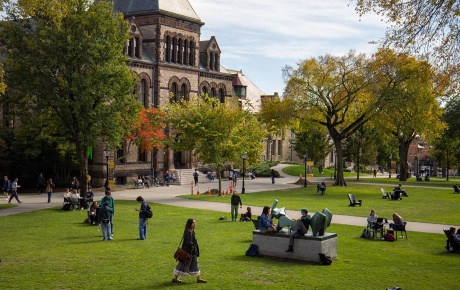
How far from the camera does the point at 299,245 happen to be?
19062 millimetres

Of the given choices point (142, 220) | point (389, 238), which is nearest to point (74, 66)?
point (142, 220)

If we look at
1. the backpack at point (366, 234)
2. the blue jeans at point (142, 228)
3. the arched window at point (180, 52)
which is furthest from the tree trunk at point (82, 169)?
the arched window at point (180, 52)

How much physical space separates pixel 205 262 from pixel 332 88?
39.9m

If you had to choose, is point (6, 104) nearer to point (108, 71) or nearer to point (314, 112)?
point (108, 71)

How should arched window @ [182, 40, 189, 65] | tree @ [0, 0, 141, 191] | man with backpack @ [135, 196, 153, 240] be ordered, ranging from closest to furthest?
man with backpack @ [135, 196, 153, 240]
tree @ [0, 0, 141, 191]
arched window @ [182, 40, 189, 65]

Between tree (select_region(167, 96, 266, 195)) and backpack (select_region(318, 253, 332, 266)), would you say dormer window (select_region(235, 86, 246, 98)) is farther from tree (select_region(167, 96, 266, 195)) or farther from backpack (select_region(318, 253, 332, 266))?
backpack (select_region(318, 253, 332, 266))

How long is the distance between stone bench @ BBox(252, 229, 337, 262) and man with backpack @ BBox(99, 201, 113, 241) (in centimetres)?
618

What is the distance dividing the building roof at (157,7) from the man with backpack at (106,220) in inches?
1675

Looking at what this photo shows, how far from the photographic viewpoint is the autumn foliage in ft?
176

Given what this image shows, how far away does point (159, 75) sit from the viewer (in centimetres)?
6212

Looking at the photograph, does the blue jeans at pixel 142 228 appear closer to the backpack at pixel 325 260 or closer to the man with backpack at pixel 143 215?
the man with backpack at pixel 143 215

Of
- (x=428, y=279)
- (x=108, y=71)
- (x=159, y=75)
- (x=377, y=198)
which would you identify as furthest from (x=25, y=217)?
(x=159, y=75)

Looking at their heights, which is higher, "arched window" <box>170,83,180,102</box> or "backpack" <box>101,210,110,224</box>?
"arched window" <box>170,83,180,102</box>

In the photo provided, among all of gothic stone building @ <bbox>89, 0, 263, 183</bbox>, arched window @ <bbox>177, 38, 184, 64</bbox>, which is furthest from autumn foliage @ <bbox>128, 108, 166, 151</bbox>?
arched window @ <bbox>177, 38, 184, 64</bbox>
